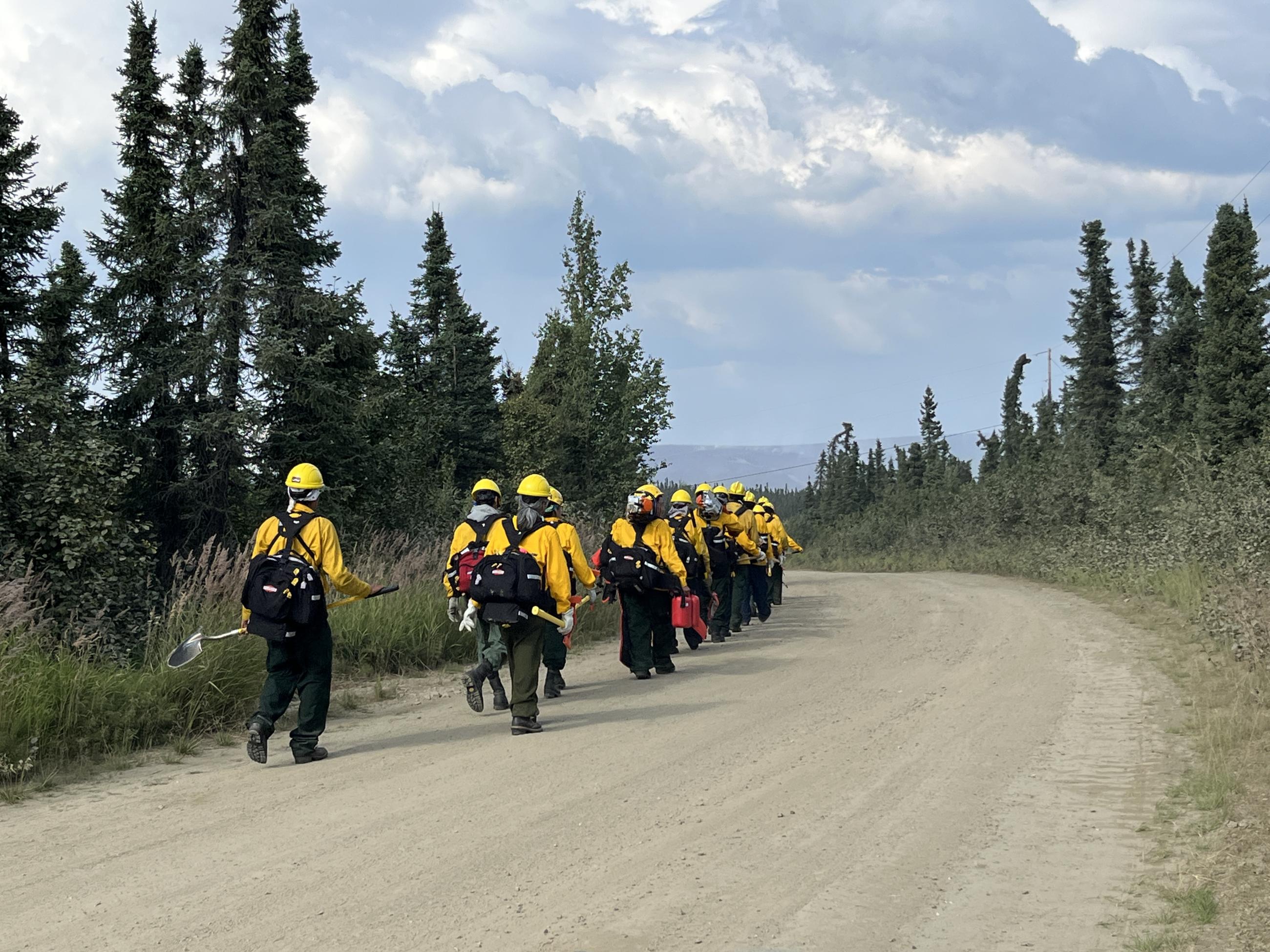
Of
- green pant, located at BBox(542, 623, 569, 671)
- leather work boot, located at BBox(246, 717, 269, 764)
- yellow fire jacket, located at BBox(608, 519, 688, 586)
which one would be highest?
yellow fire jacket, located at BBox(608, 519, 688, 586)

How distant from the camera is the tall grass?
842cm

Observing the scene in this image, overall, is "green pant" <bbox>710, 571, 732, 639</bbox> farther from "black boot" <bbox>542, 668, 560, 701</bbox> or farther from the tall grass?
"black boot" <bbox>542, 668, 560, 701</bbox>

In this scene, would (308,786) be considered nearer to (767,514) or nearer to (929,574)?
(767,514)

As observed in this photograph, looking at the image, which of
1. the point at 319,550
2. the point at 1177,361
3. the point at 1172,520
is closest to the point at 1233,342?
the point at 1177,361

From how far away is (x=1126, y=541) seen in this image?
25.3 m

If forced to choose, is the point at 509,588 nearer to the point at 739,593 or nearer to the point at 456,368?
the point at 739,593

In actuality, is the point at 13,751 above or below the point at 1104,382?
below

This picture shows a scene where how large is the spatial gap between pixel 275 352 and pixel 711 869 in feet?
74.0

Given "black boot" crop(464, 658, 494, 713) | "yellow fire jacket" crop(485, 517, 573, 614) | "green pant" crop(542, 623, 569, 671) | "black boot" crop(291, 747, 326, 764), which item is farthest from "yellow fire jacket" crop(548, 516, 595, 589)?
"black boot" crop(291, 747, 326, 764)

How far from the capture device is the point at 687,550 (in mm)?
15062

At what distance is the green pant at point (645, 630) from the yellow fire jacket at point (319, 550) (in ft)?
15.0

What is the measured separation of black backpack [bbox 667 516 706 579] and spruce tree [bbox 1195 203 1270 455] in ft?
108

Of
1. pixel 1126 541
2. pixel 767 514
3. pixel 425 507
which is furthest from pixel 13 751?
pixel 425 507

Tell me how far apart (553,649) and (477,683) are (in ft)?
5.58
